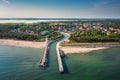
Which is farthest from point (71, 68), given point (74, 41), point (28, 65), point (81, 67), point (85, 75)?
point (74, 41)

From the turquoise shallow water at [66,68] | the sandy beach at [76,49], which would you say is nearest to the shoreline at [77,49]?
the sandy beach at [76,49]

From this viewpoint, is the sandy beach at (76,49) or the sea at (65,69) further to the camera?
the sandy beach at (76,49)

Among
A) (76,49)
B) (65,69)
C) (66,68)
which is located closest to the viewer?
(65,69)

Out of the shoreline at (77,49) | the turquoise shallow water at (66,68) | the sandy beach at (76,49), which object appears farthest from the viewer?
the sandy beach at (76,49)

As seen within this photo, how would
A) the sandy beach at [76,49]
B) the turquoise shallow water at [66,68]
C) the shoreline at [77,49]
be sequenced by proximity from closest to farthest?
the turquoise shallow water at [66,68]
the shoreline at [77,49]
the sandy beach at [76,49]

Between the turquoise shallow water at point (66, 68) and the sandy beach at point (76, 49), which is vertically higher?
the turquoise shallow water at point (66, 68)

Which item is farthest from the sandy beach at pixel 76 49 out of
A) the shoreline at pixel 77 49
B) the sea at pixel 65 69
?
the sea at pixel 65 69

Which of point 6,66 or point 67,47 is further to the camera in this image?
point 67,47

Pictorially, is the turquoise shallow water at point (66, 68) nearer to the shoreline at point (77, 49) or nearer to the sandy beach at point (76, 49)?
the shoreline at point (77, 49)

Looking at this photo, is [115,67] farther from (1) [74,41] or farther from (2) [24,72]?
(1) [74,41]

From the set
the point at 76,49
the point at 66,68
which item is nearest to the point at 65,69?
the point at 66,68

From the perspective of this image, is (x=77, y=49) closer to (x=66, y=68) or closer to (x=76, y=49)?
(x=76, y=49)
